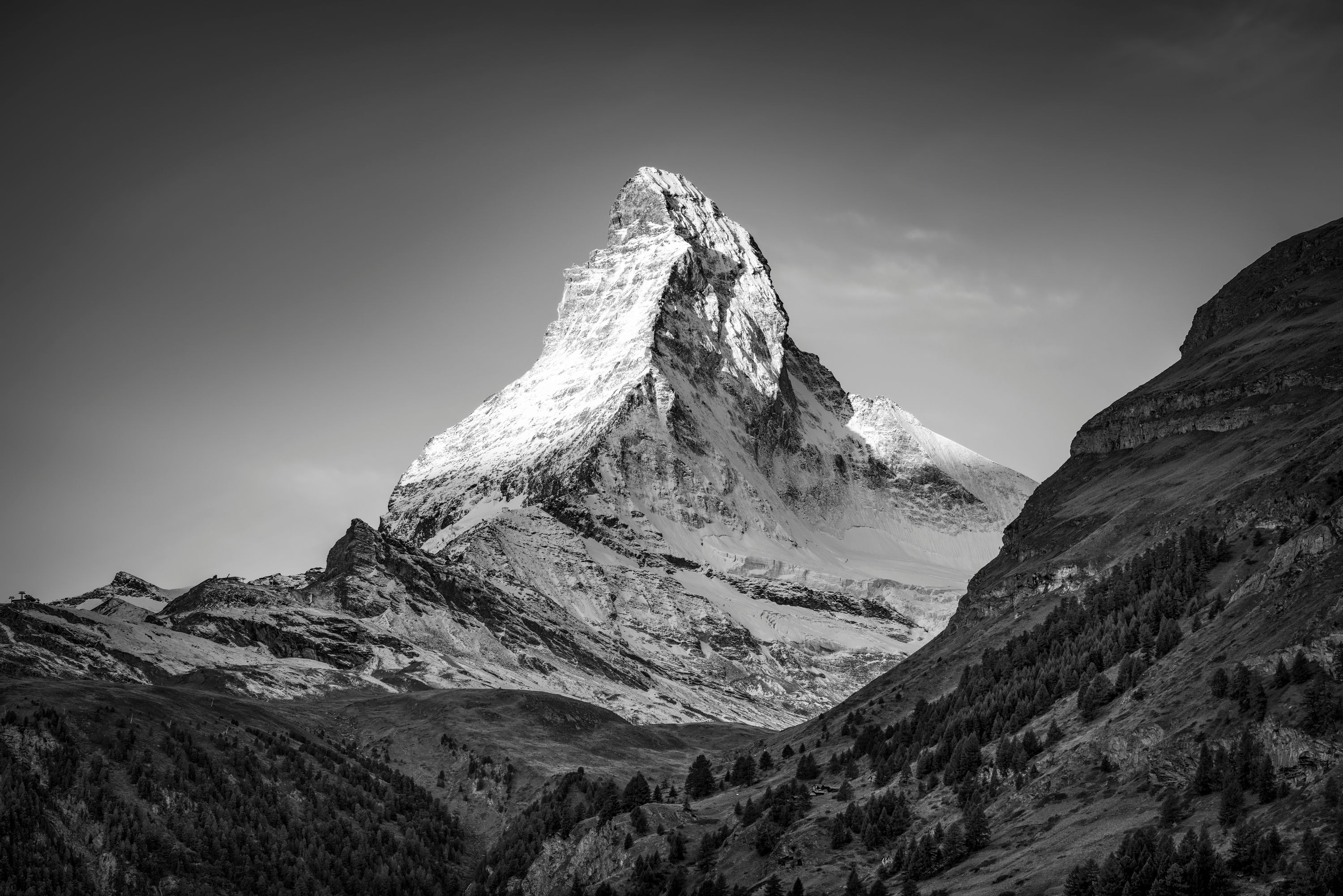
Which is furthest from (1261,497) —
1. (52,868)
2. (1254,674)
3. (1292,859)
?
(52,868)

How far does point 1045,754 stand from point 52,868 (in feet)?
456

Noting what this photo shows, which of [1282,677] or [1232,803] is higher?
[1282,677]

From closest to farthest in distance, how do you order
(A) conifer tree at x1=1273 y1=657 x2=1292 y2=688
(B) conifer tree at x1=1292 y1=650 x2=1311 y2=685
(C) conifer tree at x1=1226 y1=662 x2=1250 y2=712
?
(B) conifer tree at x1=1292 y1=650 x2=1311 y2=685 → (A) conifer tree at x1=1273 y1=657 x2=1292 y2=688 → (C) conifer tree at x1=1226 y1=662 x2=1250 y2=712

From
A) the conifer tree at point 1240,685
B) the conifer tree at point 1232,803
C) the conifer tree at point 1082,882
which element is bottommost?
the conifer tree at point 1082,882

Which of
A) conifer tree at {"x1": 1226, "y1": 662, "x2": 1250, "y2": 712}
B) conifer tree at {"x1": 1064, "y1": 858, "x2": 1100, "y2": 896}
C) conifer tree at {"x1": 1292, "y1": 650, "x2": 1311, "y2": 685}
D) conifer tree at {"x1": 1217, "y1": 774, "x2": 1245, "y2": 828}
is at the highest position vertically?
conifer tree at {"x1": 1292, "y1": 650, "x2": 1311, "y2": 685}

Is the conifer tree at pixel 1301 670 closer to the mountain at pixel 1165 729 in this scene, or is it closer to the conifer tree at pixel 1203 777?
the mountain at pixel 1165 729

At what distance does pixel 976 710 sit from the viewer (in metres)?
174

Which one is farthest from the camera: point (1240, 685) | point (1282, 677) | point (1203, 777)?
point (1240, 685)

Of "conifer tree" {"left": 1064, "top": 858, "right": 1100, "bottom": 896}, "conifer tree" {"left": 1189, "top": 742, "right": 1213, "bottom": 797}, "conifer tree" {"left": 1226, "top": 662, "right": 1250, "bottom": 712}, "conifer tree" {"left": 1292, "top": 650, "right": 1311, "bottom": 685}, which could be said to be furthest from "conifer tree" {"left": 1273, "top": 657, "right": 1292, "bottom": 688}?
"conifer tree" {"left": 1064, "top": 858, "right": 1100, "bottom": 896}

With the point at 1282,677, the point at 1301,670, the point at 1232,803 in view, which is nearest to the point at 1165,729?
the point at 1282,677

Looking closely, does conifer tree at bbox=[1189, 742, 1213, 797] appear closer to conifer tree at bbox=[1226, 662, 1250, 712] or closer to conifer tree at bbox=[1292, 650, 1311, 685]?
conifer tree at bbox=[1226, 662, 1250, 712]

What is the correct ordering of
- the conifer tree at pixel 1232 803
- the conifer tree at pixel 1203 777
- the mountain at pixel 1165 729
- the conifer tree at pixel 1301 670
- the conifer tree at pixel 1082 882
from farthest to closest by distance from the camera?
the conifer tree at pixel 1301 670
the conifer tree at pixel 1203 777
the conifer tree at pixel 1082 882
the conifer tree at pixel 1232 803
the mountain at pixel 1165 729

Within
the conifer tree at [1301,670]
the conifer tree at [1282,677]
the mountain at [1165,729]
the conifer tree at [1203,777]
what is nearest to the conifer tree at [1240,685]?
the mountain at [1165,729]

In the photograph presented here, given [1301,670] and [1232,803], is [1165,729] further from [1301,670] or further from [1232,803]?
[1232,803]
